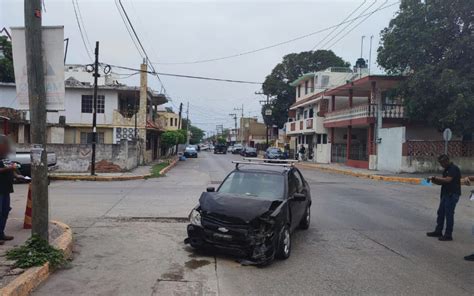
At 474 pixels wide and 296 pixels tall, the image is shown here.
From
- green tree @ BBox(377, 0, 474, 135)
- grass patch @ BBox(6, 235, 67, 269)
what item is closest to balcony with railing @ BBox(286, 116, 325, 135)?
green tree @ BBox(377, 0, 474, 135)

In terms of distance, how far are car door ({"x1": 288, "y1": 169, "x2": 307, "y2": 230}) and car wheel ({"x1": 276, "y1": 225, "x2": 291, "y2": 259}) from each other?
0.64m

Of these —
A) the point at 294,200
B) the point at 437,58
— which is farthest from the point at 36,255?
the point at 437,58

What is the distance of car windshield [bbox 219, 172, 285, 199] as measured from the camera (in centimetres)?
815

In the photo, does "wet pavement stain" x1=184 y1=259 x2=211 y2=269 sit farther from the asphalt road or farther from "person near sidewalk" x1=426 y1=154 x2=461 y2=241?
"person near sidewalk" x1=426 y1=154 x2=461 y2=241

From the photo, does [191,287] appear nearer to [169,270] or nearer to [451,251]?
[169,270]

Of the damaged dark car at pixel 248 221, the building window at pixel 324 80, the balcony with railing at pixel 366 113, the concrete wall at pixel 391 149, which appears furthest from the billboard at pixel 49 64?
the building window at pixel 324 80

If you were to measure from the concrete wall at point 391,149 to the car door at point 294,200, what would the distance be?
19746 mm

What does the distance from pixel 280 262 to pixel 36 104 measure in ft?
14.3

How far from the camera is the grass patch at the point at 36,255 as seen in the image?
6039 millimetres

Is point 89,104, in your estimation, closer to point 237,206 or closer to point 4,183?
point 4,183

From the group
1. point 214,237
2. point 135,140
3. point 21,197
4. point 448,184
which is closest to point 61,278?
point 214,237

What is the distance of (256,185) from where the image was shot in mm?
8422

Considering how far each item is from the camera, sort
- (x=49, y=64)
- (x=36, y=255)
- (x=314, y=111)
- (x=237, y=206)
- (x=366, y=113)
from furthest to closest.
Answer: (x=314, y=111) < (x=366, y=113) < (x=237, y=206) < (x=49, y=64) < (x=36, y=255)

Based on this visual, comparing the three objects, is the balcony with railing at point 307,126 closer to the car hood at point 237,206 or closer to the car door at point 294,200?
the car door at point 294,200
